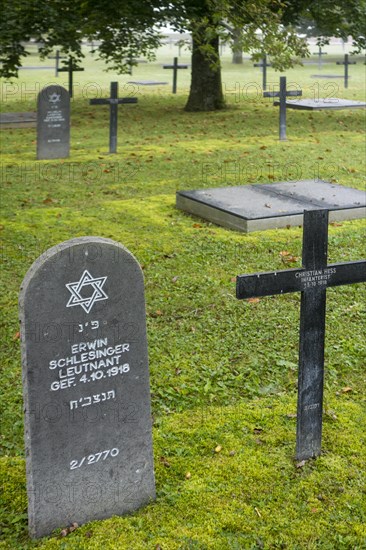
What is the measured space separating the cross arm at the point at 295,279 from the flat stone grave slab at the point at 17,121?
41.5 ft

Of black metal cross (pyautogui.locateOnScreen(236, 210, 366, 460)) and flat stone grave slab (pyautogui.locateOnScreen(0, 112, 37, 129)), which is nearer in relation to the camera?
black metal cross (pyautogui.locateOnScreen(236, 210, 366, 460))

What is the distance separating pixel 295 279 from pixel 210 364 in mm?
1999

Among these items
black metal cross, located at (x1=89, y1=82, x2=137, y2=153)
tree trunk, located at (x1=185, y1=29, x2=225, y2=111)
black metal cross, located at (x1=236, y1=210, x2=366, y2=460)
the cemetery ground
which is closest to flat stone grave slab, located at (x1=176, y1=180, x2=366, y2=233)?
the cemetery ground

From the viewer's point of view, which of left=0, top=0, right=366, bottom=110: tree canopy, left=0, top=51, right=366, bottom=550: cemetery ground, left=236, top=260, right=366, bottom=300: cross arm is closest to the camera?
left=0, top=51, right=366, bottom=550: cemetery ground

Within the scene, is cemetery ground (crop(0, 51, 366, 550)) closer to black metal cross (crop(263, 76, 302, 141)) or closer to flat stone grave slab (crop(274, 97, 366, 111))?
black metal cross (crop(263, 76, 302, 141))

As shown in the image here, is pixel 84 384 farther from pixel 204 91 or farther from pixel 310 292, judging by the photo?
pixel 204 91

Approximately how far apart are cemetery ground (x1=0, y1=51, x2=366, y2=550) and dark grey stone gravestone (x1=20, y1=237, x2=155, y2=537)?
22 cm

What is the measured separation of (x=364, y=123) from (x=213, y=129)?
4.60m

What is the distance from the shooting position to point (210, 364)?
663cm

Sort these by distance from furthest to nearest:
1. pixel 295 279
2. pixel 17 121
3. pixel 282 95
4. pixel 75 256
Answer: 1. pixel 282 95
2. pixel 17 121
3. pixel 295 279
4. pixel 75 256

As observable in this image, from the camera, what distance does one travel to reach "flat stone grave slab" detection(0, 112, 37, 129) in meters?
16.6

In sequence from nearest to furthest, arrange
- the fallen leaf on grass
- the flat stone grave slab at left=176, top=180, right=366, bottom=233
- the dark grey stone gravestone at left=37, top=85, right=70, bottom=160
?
the fallen leaf on grass
the flat stone grave slab at left=176, top=180, right=366, bottom=233
the dark grey stone gravestone at left=37, top=85, right=70, bottom=160

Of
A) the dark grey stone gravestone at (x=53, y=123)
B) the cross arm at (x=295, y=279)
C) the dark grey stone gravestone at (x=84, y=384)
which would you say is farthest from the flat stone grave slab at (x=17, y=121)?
the dark grey stone gravestone at (x=84, y=384)

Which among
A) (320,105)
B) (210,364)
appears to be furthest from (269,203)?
(320,105)
